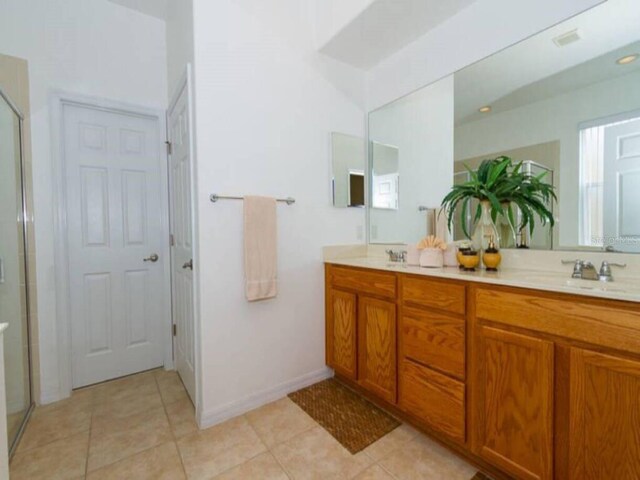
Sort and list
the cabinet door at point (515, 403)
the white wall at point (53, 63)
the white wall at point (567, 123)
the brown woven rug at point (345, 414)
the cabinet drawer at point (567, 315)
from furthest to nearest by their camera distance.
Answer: the white wall at point (53, 63) < the brown woven rug at point (345, 414) < the white wall at point (567, 123) < the cabinet door at point (515, 403) < the cabinet drawer at point (567, 315)

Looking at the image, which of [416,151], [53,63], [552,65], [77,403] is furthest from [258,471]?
[53,63]

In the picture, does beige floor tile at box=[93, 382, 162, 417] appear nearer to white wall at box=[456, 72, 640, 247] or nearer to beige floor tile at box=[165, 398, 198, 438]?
beige floor tile at box=[165, 398, 198, 438]

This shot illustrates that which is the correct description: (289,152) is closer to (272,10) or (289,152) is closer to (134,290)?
(272,10)

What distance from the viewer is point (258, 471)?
139 cm

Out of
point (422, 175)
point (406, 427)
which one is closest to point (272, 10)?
point (422, 175)

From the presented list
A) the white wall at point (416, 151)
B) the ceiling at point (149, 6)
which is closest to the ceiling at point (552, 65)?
the white wall at point (416, 151)

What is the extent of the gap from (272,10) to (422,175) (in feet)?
4.90

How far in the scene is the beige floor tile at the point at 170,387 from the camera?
2010 millimetres

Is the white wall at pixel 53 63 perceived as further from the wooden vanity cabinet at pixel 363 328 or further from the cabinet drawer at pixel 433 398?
the cabinet drawer at pixel 433 398

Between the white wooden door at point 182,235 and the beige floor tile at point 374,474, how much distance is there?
1110 millimetres

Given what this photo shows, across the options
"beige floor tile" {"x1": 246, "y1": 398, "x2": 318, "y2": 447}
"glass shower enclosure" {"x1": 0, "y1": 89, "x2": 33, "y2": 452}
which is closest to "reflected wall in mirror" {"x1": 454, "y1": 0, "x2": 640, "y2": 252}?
"beige floor tile" {"x1": 246, "y1": 398, "x2": 318, "y2": 447}

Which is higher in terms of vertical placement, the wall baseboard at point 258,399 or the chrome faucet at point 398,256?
the chrome faucet at point 398,256

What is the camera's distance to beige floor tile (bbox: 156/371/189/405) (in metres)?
2.01

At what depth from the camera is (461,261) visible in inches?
61.6
